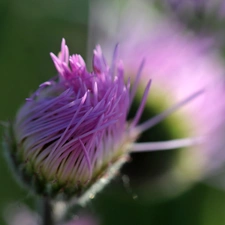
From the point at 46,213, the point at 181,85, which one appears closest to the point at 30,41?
the point at 181,85

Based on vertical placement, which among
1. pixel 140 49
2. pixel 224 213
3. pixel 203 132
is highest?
pixel 140 49

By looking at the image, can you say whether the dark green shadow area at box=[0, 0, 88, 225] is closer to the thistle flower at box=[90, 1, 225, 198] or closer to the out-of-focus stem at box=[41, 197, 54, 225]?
the thistle flower at box=[90, 1, 225, 198]

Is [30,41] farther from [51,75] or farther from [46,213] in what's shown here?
[46,213]

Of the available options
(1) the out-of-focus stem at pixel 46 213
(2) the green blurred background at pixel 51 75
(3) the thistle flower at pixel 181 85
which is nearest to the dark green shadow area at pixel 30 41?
(2) the green blurred background at pixel 51 75

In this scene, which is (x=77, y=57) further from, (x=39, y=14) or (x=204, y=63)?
(x=39, y=14)

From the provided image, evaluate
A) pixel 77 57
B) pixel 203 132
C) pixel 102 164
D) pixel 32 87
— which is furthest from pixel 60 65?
pixel 32 87

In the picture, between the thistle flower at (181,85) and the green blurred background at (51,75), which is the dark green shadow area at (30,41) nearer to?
the green blurred background at (51,75)
